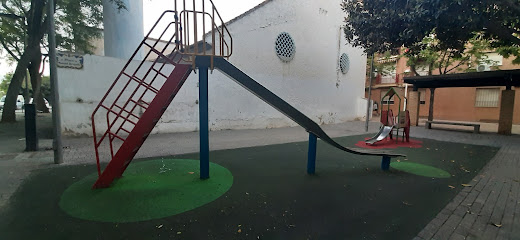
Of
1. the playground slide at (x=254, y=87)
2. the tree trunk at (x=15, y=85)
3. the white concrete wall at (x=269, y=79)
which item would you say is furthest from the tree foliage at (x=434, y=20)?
the tree trunk at (x=15, y=85)

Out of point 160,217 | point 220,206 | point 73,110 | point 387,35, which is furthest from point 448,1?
point 73,110

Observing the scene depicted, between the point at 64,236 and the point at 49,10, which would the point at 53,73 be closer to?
the point at 49,10

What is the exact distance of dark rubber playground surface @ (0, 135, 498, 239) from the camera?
2402 millimetres

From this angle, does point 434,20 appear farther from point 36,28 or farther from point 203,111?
point 36,28

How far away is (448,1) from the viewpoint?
4500mm

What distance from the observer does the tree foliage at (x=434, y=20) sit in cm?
448

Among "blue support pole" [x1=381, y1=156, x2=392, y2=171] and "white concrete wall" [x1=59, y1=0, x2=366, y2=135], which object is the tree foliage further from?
"white concrete wall" [x1=59, y1=0, x2=366, y2=135]

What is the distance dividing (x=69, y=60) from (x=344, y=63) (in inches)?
572

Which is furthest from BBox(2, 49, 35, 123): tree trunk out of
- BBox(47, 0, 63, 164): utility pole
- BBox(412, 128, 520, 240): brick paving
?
BBox(412, 128, 520, 240): brick paving

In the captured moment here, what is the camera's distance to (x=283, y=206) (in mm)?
3035

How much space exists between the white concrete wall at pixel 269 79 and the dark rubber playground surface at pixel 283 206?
398cm

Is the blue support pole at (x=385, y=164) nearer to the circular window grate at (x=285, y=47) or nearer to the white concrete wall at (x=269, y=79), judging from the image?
the white concrete wall at (x=269, y=79)

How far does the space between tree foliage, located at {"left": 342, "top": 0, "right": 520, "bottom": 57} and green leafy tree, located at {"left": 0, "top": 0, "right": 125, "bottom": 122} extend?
29.9 feet

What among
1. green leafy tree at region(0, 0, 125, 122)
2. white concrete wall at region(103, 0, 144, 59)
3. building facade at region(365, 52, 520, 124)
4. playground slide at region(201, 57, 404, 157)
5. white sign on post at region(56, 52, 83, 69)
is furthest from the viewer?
building facade at region(365, 52, 520, 124)
